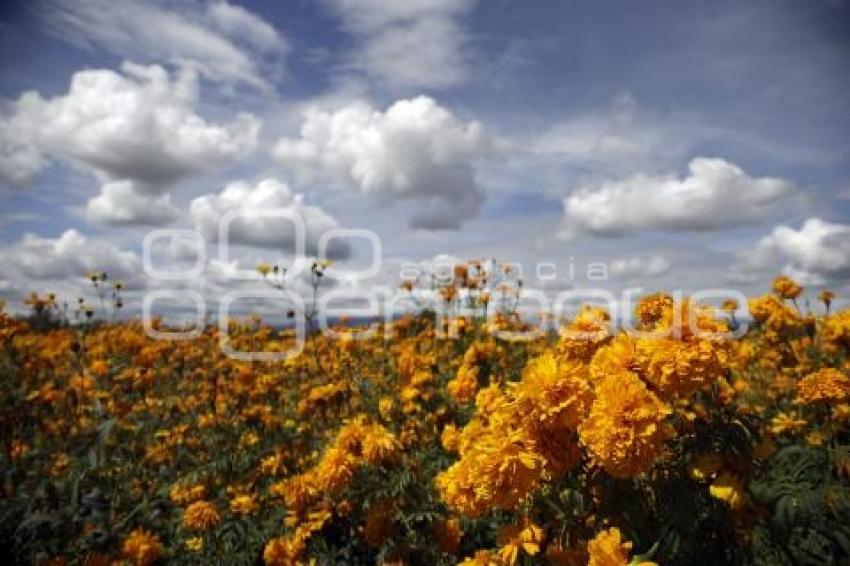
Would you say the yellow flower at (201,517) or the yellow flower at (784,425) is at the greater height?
the yellow flower at (784,425)

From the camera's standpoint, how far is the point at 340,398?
5.65 m

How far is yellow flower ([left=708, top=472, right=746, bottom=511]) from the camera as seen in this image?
2488 millimetres

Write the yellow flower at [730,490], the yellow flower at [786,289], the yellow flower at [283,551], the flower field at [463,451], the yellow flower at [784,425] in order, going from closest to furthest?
1. the flower field at [463,451]
2. the yellow flower at [730,490]
3. the yellow flower at [283,551]
4. the yellow flower at [784,425]
5. the yellow flower at [786,289]

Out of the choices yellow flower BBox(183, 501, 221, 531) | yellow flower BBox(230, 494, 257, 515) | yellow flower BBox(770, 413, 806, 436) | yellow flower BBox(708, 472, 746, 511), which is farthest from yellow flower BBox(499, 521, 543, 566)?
yellow flower BBox(183, 501, 221, 531)

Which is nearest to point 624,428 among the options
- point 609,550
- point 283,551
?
point 609,550

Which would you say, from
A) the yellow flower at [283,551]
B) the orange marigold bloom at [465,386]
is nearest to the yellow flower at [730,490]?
the orange marigold bloom at [465,386]

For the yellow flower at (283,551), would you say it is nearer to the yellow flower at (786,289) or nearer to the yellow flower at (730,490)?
the yellow flower at (730,490)

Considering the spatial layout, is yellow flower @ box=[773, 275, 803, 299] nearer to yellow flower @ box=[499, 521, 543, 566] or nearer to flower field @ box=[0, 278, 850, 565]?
flower field @ box=[0, 278, 850, 565]

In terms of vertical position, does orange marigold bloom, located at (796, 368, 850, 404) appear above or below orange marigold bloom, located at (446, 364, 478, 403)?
above

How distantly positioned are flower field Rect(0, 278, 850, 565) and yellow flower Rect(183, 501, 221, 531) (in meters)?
0.02

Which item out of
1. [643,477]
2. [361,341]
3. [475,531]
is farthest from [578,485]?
[361,341]

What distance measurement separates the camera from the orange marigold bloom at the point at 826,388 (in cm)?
318

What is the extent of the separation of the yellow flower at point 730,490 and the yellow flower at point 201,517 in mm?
3648

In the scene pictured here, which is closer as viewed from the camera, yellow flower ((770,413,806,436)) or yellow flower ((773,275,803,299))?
yellow flower ((770,413,806,436))
